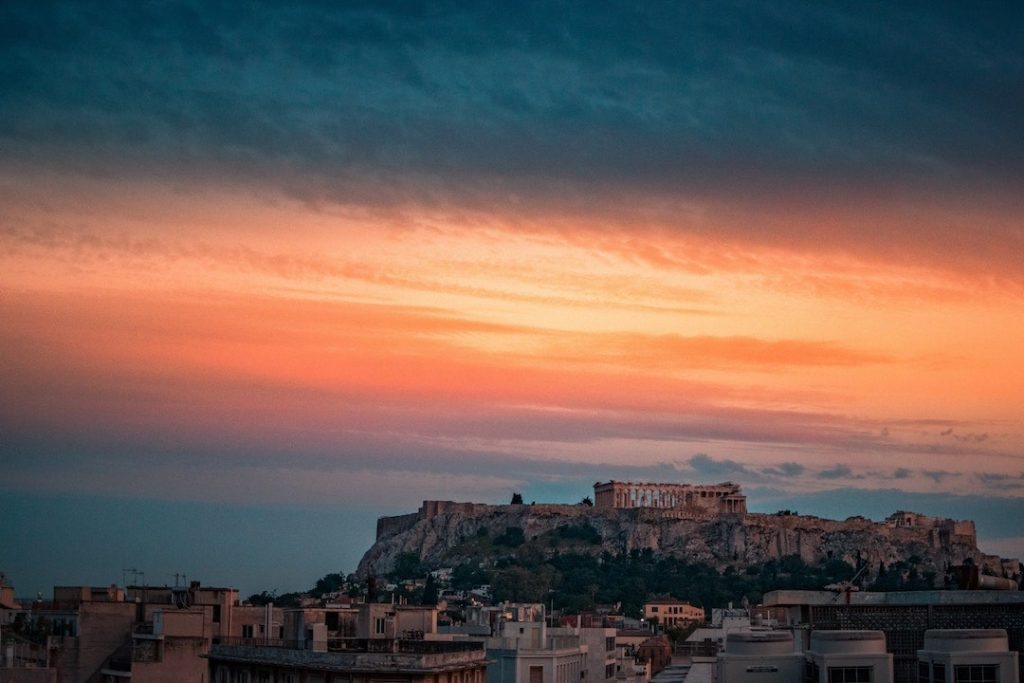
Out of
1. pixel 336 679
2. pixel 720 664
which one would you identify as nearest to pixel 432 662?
pixel 336 679

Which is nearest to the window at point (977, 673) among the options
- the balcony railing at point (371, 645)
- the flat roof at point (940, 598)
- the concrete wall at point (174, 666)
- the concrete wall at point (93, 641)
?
the flat roof at point (940, 598)

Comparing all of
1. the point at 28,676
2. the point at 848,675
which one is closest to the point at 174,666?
the point at 28,676

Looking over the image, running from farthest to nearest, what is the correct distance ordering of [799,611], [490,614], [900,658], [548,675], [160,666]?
[490,614], [548,675], [160,666], [799,611], [900,658]

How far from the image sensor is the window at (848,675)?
27.3m

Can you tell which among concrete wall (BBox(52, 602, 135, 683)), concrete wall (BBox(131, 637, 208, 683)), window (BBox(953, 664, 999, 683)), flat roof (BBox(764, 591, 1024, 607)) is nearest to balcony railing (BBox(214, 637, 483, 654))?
concrete wall (BBox(131, 637, 208, 683))

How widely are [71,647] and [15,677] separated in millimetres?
5141

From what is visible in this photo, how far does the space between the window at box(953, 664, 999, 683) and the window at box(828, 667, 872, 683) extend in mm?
1479

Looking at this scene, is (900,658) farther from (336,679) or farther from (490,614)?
(490,614)

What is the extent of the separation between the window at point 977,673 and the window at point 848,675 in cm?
148

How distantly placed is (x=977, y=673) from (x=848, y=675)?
2022 millimetres

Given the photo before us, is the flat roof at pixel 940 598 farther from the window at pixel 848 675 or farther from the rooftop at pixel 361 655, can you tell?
the rooftop at pixel 361 655

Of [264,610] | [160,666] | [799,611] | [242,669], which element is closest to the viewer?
[799,611]

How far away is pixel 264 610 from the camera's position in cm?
6206

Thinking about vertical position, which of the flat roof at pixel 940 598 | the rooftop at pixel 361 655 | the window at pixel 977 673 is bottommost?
the rooftop at pixel 361 655
